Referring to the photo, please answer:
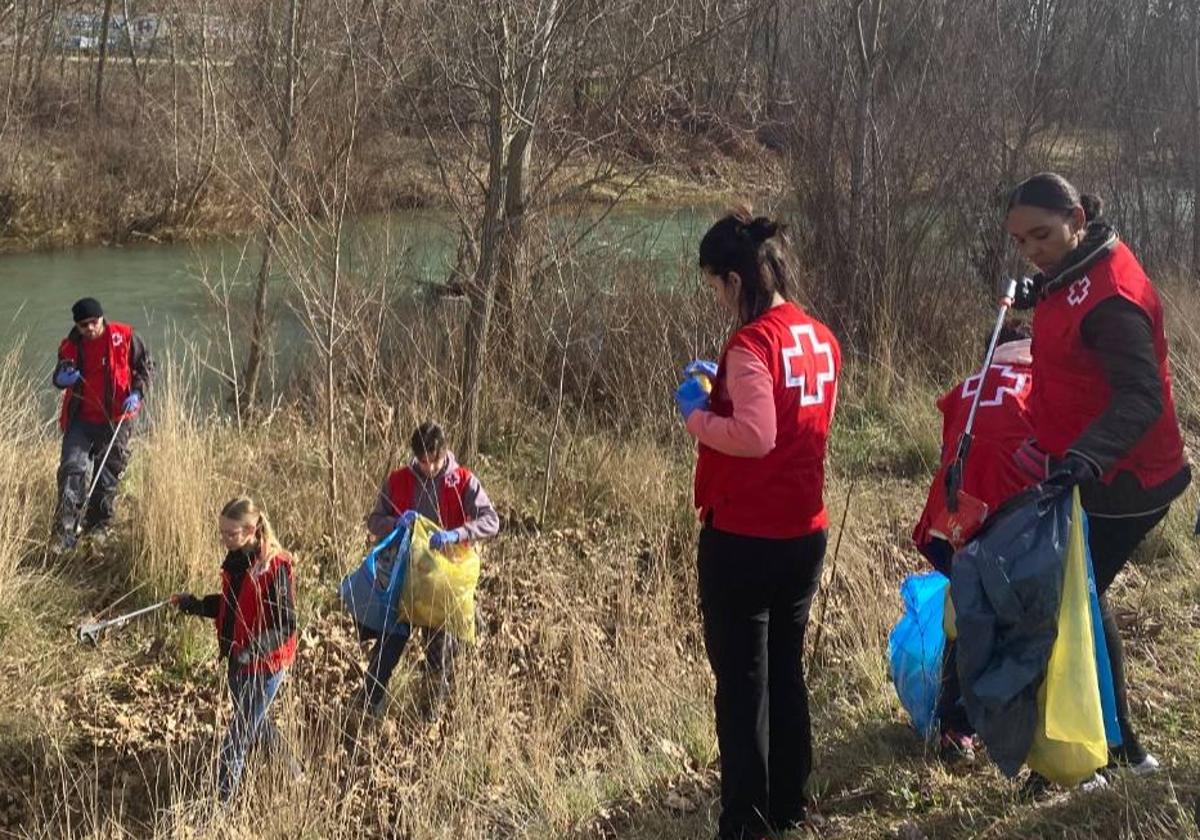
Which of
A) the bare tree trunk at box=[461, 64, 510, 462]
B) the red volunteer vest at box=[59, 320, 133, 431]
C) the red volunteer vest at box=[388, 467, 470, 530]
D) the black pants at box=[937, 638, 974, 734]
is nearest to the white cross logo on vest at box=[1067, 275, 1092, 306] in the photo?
the black pants at box=[937, 638, 974, 734]

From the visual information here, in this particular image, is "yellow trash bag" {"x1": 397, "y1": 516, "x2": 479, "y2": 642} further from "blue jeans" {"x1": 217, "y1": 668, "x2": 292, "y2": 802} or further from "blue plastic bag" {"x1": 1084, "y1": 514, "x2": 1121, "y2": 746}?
"blue plastic bag" {"x1": 1084, "y1": 514, "x2": 1121, "y2": 746}

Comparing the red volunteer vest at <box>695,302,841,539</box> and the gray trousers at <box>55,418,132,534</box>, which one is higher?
the red volunteer vest at <box>695,302,841,539</box>

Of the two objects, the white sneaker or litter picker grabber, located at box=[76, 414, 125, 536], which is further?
litter picker grabber, located at box=[76, 414, 125, 536]

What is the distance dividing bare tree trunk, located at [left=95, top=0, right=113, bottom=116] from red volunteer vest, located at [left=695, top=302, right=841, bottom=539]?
78.2 ft

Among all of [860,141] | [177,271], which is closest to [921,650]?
[860,141]

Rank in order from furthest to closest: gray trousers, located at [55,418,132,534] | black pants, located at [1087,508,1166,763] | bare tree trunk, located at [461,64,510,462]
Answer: bare tree trunk, located at [461,64,510,462]
gray trousers, located at [55,418,132,534]
black pants, located at [1087,508,1166,763]

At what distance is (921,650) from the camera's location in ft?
12.0

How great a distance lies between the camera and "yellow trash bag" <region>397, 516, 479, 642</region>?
4.49m

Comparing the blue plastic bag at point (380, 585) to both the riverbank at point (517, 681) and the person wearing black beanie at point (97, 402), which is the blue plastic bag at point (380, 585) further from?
the person wearing black beanie at point (97, 402)

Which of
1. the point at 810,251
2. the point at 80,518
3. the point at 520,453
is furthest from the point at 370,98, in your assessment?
the point at 810,251

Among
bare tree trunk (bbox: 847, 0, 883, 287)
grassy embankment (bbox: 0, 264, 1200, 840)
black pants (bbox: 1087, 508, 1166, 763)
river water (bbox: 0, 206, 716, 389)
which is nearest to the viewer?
black pants (bbox: 1087, 508, 1166, 763)

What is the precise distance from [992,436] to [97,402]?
5041 mm

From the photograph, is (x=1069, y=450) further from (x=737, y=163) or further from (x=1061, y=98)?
(x=1061, y=98)

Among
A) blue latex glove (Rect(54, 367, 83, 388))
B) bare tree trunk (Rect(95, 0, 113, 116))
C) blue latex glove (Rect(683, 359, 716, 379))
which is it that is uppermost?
bare tree trunk (Rect(95, 0, 113, 116))
